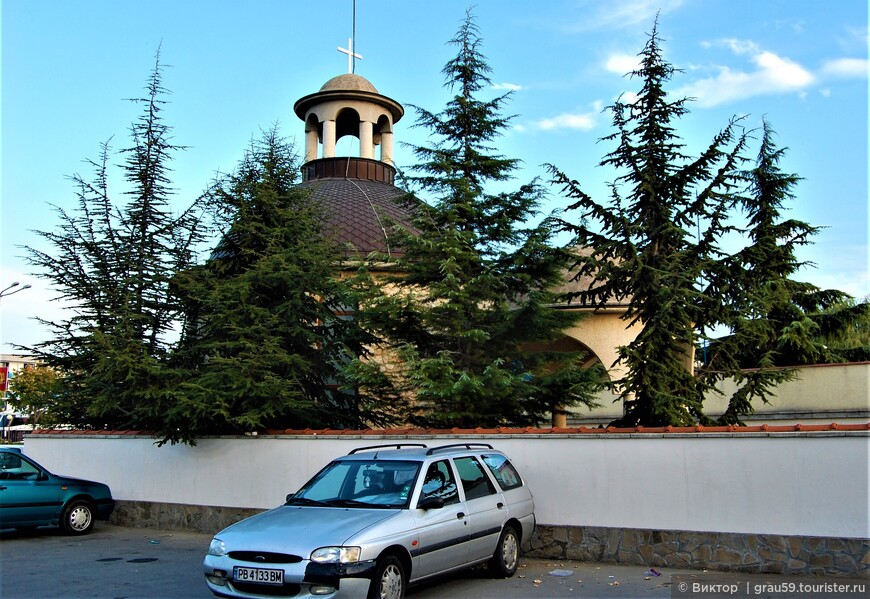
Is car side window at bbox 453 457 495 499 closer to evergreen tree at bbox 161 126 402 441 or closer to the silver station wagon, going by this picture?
the silver station wagon

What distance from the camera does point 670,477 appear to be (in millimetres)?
10148

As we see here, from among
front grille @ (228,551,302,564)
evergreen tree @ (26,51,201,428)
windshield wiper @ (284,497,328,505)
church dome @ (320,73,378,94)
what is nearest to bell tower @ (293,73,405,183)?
church dome @ (320,73,378,94)

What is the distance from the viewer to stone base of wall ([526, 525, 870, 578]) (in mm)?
9016

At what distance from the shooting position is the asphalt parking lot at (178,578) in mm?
A: 8648

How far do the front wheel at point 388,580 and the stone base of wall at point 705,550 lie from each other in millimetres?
3793

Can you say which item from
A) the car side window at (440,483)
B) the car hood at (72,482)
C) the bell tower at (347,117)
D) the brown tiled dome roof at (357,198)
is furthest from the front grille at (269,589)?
the bell tower at (347,117)

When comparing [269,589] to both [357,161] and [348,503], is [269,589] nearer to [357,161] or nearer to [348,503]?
[348,503]

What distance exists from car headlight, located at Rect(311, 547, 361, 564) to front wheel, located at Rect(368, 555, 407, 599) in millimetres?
311

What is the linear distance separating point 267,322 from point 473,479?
6596 mm

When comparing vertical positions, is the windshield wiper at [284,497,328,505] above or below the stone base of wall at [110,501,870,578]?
above

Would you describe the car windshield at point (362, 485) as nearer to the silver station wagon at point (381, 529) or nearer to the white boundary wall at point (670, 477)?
the silver station wagon at point (381, 529)

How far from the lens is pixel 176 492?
14.6 m

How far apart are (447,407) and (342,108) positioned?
18095mm

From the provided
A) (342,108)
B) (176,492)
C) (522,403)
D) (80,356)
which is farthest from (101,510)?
(342,108)
